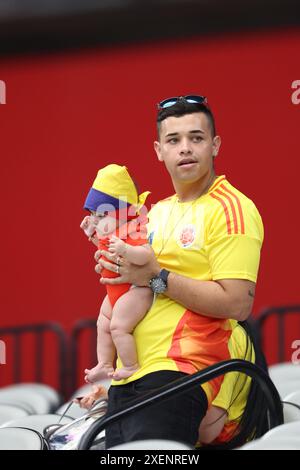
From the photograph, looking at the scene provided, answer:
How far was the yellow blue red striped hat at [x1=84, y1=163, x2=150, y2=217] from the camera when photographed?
2.16m

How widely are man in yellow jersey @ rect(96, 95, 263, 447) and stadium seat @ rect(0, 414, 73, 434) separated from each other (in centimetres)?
38

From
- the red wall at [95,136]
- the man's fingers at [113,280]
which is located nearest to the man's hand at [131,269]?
the man's fingers at [113,280]

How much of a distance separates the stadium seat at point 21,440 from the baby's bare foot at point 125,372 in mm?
248

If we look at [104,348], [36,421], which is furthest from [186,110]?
[36,421]

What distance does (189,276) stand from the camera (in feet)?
7.27

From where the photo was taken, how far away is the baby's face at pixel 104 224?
2166 millimetres

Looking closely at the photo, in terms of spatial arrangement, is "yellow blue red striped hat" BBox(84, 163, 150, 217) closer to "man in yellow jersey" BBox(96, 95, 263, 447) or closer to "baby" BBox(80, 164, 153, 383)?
"baby" BBox(80, 164, 153, 383)

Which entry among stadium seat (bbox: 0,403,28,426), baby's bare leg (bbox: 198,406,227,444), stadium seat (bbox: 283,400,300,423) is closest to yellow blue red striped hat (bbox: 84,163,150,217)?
baby's bare leg (bbox: 198,406,227,444)

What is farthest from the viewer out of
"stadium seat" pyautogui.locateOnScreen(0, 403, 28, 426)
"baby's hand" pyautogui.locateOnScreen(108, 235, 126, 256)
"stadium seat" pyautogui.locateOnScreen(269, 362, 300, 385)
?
"stadium seat" pyautogui.locateOnScreen(269, 362, 300, 385)

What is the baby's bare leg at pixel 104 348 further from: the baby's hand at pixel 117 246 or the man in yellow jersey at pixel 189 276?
the baby's hand at pixel 117 246

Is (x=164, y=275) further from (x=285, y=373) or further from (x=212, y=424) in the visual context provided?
(x=285, y=373)
